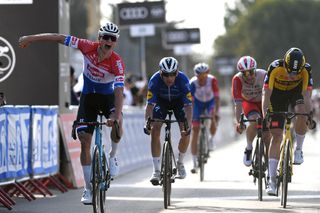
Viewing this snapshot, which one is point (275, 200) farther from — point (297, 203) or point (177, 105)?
point (177, 105)

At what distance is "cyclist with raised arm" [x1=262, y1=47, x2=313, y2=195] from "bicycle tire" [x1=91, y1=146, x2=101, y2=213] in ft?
8.68

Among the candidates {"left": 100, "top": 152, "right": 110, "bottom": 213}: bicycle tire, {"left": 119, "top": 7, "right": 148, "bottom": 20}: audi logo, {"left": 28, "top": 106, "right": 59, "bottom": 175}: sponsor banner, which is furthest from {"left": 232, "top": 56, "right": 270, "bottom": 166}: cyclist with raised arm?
{"left": 119, "top": 7, "right": 148, "bottom": 20}: audi logo

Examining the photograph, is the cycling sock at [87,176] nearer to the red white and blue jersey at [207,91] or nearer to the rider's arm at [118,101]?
the rider's arm at [118,101]

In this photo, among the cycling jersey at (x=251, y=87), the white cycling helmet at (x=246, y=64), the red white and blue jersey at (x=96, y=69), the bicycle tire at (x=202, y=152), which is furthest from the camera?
the bicycle tire at (x=202, y=152)

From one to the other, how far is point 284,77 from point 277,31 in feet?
310

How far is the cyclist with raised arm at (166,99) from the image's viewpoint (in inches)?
579

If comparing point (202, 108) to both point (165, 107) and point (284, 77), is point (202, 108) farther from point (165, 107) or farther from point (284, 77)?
point (284, 77)

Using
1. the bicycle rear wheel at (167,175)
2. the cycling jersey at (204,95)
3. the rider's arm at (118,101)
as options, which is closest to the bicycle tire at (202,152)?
the cycling jersey at (204,95)

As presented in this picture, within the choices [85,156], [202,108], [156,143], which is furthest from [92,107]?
[202,108]

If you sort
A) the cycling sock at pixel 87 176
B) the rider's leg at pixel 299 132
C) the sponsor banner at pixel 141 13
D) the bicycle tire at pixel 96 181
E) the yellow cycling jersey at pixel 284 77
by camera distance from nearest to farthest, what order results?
1. the bicycle tire at pixel 96 181
2. the cycling sock at pixel 87 176
3. the yellow cycling jersey at pixel 284 77
4. the rider's leg at pixel 299 132
5. the sponsor banner at pixel 141 13

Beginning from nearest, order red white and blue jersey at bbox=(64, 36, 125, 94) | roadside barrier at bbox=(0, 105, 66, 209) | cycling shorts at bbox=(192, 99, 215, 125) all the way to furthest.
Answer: red white and blue jersey at bbox=(64, 36, 125, 94) → roadside barrier at bbox=(0, 105, 66, 209) → cycling shorts at bbox=(192, 99, 215, 125)

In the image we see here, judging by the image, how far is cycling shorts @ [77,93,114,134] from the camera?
12.8 meters

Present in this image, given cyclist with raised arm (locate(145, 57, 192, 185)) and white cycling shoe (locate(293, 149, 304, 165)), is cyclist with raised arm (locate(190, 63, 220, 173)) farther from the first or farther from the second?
white cycling shoe (locate(293, 149, 304, 165))

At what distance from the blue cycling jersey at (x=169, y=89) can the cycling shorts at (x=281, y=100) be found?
1.18m
